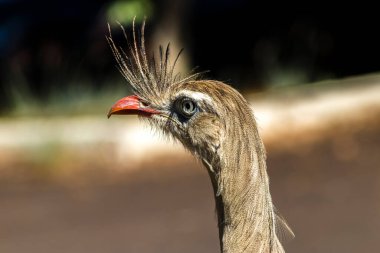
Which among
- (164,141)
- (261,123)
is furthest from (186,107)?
(261,123)

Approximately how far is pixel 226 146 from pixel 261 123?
Answer: 5.45 meters

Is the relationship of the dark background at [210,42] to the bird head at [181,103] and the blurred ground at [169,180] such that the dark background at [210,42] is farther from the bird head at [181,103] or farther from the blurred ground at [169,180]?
the bird head at [181,103]

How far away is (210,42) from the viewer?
36.1 ft

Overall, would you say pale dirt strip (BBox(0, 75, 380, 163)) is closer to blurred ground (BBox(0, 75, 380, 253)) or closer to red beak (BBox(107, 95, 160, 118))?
blurred ground (BBox(0, 75, 380, 253))

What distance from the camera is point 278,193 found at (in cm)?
696

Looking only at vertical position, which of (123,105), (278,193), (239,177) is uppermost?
(123,105)

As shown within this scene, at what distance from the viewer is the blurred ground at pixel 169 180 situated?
6.43 metres

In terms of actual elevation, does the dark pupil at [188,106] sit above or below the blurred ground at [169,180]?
above

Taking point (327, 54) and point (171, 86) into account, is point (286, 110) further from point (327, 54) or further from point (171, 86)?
point (171, 86)

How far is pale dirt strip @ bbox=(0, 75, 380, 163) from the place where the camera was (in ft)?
26.4

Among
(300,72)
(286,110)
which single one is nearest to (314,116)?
(286,110)

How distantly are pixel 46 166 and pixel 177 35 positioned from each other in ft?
7.90

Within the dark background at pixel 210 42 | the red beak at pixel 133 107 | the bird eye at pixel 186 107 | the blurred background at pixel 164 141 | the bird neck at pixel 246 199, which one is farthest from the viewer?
the dark background at pixel 210 42

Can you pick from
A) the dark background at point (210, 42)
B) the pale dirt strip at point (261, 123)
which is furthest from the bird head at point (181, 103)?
the dark background at point (210, 42)
